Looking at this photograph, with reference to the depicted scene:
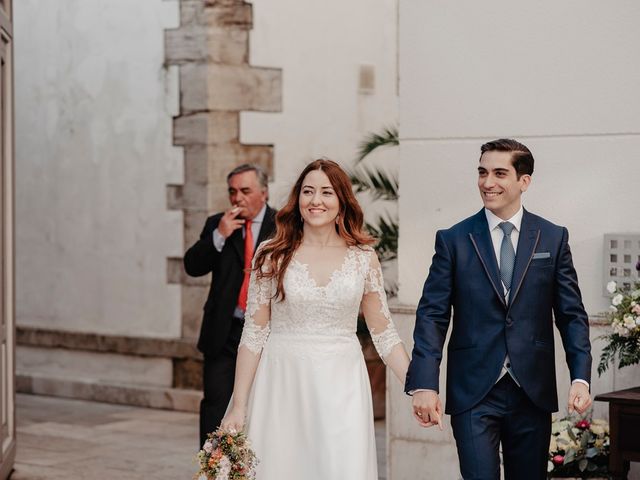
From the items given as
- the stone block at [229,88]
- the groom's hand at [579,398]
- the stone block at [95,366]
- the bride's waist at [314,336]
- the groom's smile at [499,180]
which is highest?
the stone block at [229,88]

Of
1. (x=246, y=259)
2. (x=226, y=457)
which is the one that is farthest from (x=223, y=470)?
(x=246, y=259)

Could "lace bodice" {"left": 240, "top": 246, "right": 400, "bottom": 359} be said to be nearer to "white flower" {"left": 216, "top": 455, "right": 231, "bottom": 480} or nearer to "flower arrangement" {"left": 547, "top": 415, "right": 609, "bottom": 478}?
"white flower" {"left": 216, "top": 455, "right": 231, "bottom": 480}

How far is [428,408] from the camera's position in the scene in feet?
16.3

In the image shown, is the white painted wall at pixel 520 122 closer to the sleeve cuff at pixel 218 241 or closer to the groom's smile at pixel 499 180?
the sleeve cuff at pixel 218 241

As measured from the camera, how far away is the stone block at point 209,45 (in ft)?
37.4

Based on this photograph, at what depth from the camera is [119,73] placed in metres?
12.0

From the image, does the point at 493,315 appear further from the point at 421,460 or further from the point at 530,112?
the point at 421,460

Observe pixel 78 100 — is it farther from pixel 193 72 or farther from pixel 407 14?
pixel 407 14

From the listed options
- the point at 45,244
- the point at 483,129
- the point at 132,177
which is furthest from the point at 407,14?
the point at 45,244

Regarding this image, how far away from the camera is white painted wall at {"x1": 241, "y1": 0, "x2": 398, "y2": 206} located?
1166 centimetres

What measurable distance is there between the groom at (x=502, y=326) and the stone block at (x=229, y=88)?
6.52 m

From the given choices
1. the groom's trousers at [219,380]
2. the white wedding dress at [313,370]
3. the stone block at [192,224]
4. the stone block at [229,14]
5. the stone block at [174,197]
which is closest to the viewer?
the white wedding dress at [313,370]

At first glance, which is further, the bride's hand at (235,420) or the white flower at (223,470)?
the bride's hand at (235,420)

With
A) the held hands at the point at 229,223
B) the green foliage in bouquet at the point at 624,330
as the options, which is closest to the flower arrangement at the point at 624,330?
the green foliage in bouquet at the point at 624,330
